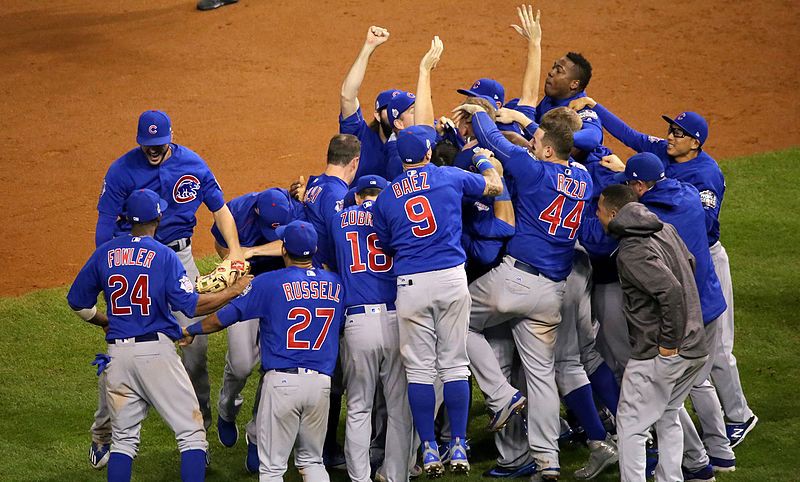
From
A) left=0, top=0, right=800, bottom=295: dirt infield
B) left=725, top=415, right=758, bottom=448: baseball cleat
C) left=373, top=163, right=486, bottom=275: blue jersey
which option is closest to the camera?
left=373, top=163, right=486, bottom=275: blue jersey

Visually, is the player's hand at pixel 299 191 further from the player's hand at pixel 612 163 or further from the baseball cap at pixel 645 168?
the baseball cap at pixel 645 168

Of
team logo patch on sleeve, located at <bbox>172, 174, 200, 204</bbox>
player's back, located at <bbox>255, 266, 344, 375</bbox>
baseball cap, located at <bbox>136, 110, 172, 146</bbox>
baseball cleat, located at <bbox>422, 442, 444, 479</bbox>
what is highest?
baseball cap, located at <bbox>136, 110, 172, 146</bbox>

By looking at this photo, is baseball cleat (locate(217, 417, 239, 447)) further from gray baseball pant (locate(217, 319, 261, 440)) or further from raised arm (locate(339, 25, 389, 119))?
raised arm (locate(339, 25, 389, 119))

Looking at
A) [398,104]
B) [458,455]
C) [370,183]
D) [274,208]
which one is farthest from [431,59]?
[458,455]

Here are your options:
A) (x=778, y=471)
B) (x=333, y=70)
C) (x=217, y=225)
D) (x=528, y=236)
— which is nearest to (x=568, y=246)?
(x=528, y=236)

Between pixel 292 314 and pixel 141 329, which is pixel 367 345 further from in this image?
pixel 141 329

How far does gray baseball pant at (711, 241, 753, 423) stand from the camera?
23.6 ft

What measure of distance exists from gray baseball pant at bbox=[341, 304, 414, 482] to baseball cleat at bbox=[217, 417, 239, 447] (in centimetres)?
115

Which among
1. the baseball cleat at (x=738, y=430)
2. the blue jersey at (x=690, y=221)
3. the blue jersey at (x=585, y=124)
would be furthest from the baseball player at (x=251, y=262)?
the baseball cleat at (x=738, y=430)

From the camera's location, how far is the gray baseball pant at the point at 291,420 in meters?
6.12

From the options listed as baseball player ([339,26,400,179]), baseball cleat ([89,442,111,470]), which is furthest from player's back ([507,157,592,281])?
baseball cleat ([89,442,111,470])

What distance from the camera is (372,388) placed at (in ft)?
21.2

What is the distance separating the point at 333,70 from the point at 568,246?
29.6 feet

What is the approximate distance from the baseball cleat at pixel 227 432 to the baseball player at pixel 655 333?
2.61 m
